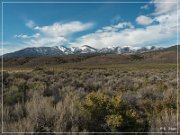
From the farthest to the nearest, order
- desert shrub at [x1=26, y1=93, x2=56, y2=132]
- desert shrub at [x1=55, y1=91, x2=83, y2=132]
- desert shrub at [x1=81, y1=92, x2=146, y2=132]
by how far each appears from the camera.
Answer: desert shrub at [x1=81, y1=92, x2=146, y2=132]
desert shrub at [x1=26, y1=93, x2=56, y2=132]
desert shrub at [x1=55, y1=91, x2=83, y2=132]

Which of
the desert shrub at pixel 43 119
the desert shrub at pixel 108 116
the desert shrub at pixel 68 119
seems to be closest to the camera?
the desert shrub at pixel 68 119

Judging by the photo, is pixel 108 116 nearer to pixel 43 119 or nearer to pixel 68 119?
pixel 68 119

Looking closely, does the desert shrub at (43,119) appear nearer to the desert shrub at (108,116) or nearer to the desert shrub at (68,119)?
the desert shrub at (68,119)

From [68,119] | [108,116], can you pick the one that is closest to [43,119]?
[68,119]

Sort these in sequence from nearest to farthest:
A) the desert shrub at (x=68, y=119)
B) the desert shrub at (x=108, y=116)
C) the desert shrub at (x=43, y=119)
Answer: the desert shrub at (x=68, y=119) → the desert shrub at (x=43, y=119) → the desert shrub at (x=108, y=116)

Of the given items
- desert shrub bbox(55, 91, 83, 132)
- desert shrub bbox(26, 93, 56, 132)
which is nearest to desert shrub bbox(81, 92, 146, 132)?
desert shrub bbox(55, 91, 83, 132)

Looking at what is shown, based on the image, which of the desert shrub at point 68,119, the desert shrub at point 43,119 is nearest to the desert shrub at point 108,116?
the desert shrub at point 68,119

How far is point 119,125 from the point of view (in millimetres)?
5863

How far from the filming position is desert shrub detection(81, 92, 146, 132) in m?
5.96

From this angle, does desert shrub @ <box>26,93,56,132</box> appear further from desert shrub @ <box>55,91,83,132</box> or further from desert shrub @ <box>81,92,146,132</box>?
desert shrub @ <box>81,92,146,132</box>

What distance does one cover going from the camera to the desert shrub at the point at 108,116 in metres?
5.96

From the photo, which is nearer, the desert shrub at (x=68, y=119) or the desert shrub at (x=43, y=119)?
the desert shrub at (x=68, y=119)

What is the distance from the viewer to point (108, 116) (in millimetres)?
6133

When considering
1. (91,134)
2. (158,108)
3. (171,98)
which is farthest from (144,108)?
(91,134)
